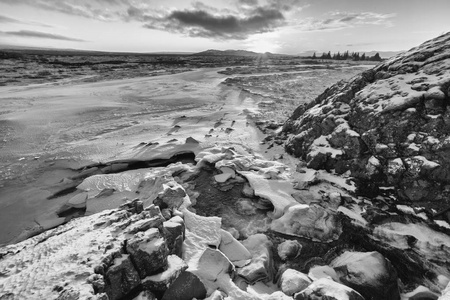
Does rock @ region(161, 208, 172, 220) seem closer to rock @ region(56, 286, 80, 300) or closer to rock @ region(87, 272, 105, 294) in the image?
rock @ region(87, 272, 105, 294)

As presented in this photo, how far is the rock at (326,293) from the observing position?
122 inches

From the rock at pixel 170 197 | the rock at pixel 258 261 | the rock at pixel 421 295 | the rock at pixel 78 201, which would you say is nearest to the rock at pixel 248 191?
the rock at pixel 258 261

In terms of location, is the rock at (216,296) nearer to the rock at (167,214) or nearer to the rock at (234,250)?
the rock at (234,250)

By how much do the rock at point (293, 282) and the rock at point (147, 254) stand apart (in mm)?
1869

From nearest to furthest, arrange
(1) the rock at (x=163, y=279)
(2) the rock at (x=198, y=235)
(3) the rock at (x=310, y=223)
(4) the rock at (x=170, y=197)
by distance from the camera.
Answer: (1) the rock at (x=163, y=279) → (2) the rock at (x=198, y=235) → (3) the rock at (x=310, y=223) → (4) the rock at (x=170, y=197)

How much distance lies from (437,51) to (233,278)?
8.12 m

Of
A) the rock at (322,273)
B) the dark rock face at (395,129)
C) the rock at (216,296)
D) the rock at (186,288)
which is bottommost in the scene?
the rock at (322,273)

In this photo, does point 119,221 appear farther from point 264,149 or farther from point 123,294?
point 264,149

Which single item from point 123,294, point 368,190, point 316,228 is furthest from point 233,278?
point 368,190

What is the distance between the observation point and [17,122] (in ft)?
36.4

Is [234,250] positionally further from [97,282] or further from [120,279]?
[97,282]

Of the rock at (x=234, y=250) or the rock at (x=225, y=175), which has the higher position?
the rock at (x=225, y=175)

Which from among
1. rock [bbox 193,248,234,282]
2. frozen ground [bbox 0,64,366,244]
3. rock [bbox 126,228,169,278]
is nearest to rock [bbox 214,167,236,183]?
frozen ground [bbox 0,64,366,244]

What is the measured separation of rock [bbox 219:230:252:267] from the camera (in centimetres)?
434
